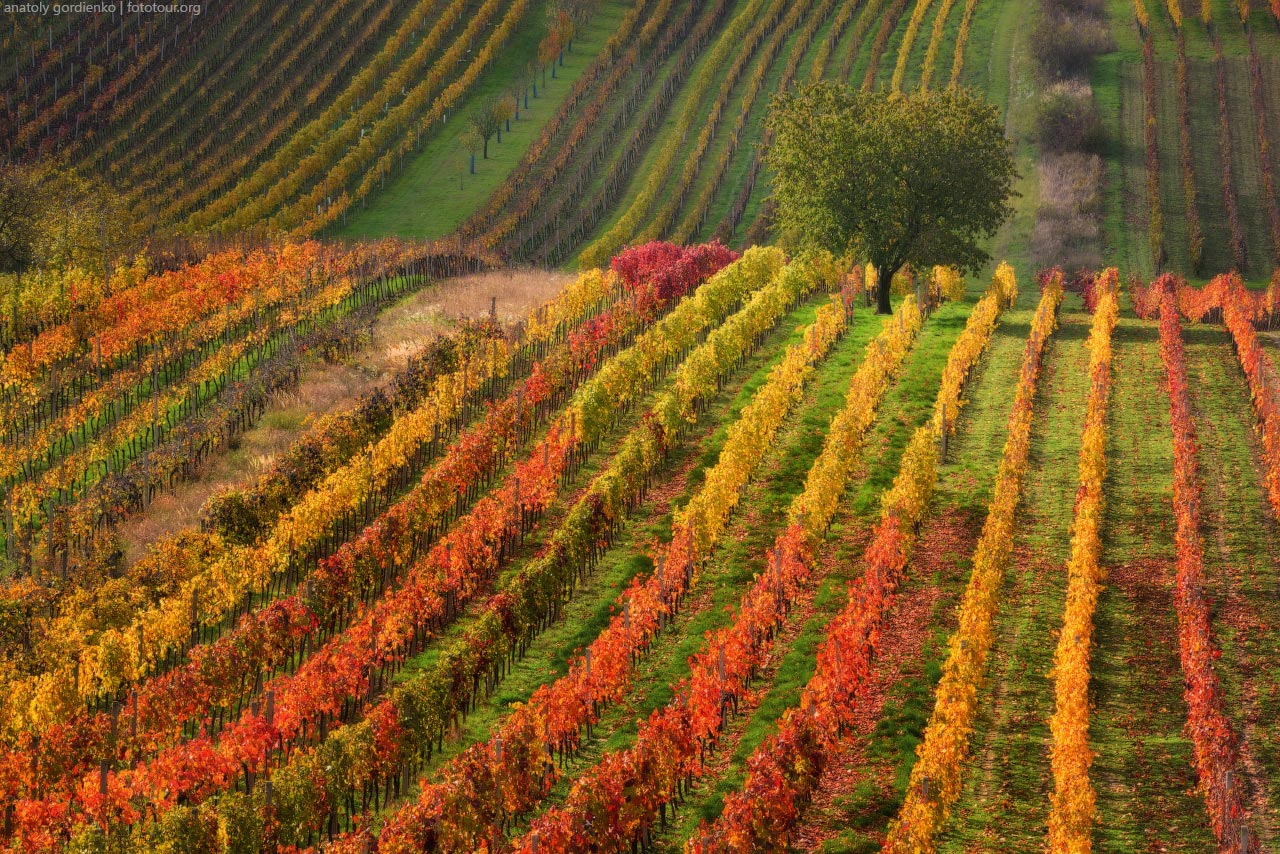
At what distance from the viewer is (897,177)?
6341cm

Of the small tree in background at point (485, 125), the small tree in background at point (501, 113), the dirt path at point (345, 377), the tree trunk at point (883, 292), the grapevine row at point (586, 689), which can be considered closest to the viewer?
the grapevine row at point (586, 689)

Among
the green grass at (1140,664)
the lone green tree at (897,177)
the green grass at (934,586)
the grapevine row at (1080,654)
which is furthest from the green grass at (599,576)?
the green grass at (1140,664)

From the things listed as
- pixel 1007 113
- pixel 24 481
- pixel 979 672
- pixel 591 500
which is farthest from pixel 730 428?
pixel 1007 113

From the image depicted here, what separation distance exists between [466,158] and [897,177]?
4581 cm

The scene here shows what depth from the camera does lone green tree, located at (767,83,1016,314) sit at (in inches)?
2488

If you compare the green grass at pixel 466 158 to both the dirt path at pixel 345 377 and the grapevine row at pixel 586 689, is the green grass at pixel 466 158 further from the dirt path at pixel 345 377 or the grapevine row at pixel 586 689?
the grapevine row at pixel 586 689

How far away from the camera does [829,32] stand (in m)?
114

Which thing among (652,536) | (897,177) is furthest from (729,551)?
(897,177)

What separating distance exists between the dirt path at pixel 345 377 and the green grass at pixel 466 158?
18.7 m

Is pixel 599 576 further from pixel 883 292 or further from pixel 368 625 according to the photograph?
pixel 883 292

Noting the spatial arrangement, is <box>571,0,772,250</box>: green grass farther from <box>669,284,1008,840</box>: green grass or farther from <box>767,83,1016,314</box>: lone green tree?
<box>669,284,1008,840</box>: green grass

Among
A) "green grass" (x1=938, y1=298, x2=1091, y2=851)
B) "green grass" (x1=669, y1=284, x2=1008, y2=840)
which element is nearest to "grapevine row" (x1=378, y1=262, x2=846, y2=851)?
"green grass" (x1=669, y1=284, x2=1008, y2=840)

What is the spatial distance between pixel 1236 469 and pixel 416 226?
192ft

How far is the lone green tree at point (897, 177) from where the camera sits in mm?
63188
